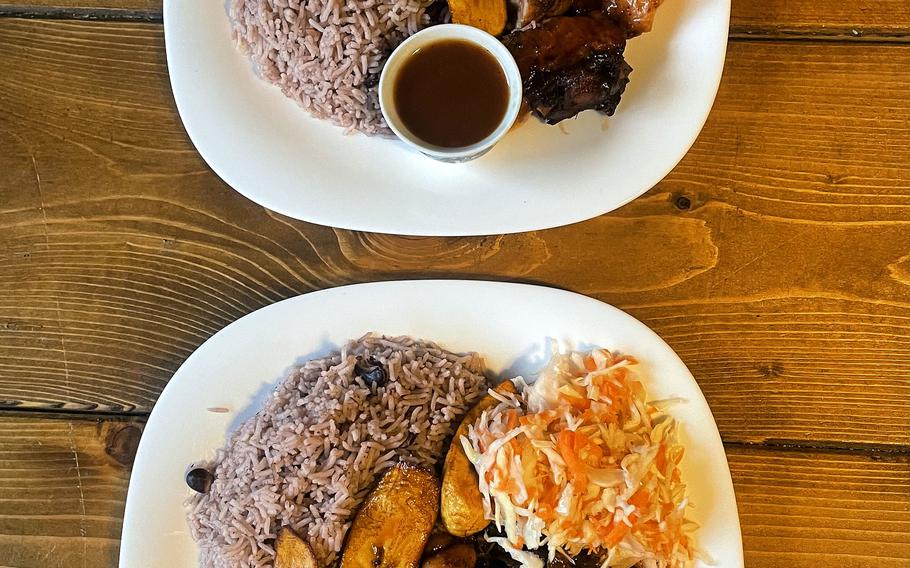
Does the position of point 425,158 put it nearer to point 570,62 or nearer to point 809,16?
point 570,62

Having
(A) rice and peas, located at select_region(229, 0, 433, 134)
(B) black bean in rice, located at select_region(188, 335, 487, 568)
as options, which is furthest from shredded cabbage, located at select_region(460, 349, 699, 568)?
(A) rice and peas, located at select_region(229, 0, 433, 134)

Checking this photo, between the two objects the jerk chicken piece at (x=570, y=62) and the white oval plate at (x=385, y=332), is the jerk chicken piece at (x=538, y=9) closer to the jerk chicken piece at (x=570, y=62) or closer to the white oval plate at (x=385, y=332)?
the jerk chicken piece at (x=570, y=62)

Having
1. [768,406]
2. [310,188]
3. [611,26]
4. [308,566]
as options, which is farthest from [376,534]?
[611,26]

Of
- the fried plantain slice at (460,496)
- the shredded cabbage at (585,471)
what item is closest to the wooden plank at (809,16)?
the shredded cabbage at (585,471)

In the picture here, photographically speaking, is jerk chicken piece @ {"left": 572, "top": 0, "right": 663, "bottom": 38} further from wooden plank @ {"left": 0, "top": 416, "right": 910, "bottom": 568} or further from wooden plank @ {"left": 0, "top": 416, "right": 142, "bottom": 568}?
wooden plank @ {"left": 0, "top": 416, "right": 142, "bottom": 568}

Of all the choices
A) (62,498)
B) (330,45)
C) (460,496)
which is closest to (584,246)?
(460,496)

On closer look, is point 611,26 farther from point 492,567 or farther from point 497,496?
point 492,567

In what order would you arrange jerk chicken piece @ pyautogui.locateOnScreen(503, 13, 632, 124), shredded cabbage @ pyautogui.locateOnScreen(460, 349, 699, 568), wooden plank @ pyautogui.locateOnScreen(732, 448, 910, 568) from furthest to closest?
wooden plank @ pyautogui.locateOnScreen(732, 448, 910, 568)
jerk chicken piece @ pyautogui.locateOnScreen(503, 13, 632, 124)
shredded cabbage @ pyautogui.locateOnScreen(460, 349, 699, 568)
